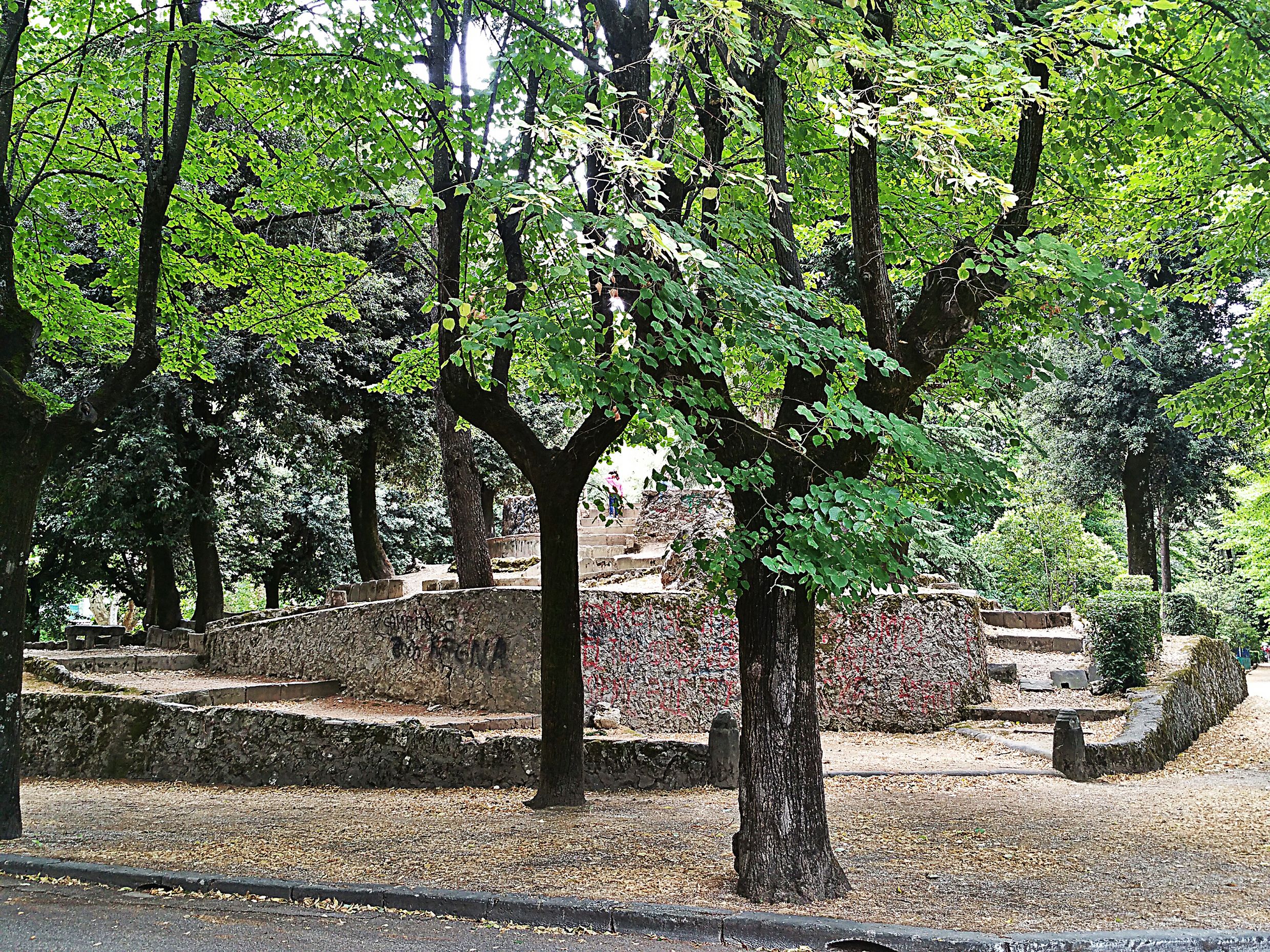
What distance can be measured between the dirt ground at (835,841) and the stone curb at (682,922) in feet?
0.78

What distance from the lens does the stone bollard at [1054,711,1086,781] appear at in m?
11.3

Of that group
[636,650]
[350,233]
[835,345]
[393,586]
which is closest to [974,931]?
[835,345]

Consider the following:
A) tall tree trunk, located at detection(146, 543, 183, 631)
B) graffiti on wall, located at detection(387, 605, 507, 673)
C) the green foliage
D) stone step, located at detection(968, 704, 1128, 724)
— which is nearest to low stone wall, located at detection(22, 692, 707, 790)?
graffiti on wall, located at detection(387, 605, 507, 673)

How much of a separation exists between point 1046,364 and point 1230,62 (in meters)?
2.88

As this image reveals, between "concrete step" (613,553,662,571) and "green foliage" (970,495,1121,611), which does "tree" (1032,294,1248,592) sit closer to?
"green foliage" (970,495,1121,611)

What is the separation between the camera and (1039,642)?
20250mm

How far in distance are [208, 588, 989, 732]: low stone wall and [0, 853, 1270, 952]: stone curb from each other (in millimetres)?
8003

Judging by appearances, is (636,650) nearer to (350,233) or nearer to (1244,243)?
(1244,243)

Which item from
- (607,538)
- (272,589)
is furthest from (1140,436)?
(272,589)

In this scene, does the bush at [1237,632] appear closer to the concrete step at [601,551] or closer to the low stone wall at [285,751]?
the concrete step at [601,551]

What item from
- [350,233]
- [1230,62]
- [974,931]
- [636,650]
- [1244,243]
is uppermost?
[350,233]

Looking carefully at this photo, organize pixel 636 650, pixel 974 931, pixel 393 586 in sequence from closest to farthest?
pixel 974 931, pixel 636 650, pixel 393 586

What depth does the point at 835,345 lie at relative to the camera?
5.94 metres

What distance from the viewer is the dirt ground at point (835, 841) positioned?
20.5 ft
